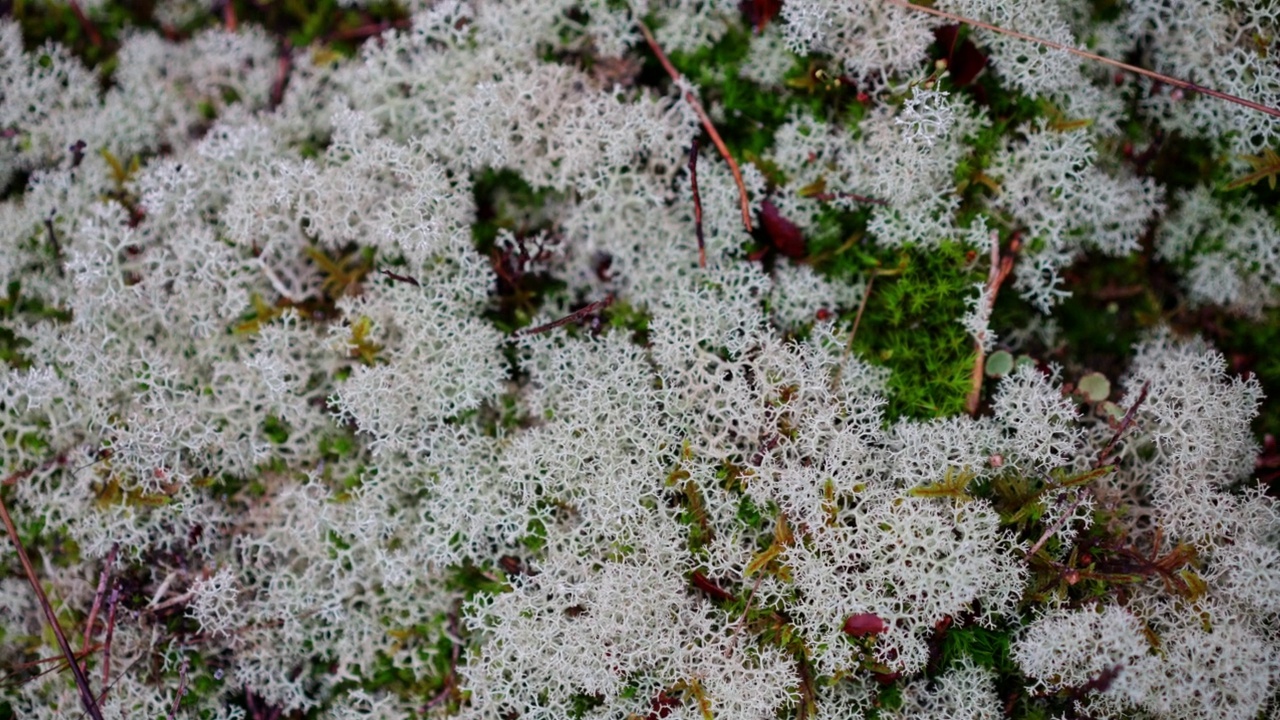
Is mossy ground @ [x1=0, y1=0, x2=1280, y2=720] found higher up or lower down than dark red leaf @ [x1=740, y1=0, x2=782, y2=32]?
lower down

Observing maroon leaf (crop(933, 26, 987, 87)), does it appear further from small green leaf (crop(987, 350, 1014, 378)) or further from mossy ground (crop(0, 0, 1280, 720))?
small green leaf (crop(987, 350, 1014, 378))

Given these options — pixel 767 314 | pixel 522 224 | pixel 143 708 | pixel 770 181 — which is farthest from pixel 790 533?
pixel 143 708

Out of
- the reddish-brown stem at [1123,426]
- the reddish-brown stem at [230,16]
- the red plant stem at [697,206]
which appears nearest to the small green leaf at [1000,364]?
the reddish-brown stem at [1123,426]

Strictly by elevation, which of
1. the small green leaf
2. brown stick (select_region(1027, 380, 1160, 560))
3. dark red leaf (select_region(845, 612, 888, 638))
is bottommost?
dark red leaf (select_region(845, 612, 888, 638))

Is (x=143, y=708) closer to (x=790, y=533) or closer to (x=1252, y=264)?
(x=790, y=533)

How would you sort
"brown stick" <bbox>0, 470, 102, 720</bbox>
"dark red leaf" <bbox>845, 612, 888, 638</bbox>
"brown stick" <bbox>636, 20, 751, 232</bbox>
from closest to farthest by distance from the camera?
"dark red leaf" <bbox>845, 612, 888, 638</bbox> < "brown stick" <bbox>0, 470, 102, 720</bbox> < "brown stick" <bbox>636, 20, 751, 232</bbox>

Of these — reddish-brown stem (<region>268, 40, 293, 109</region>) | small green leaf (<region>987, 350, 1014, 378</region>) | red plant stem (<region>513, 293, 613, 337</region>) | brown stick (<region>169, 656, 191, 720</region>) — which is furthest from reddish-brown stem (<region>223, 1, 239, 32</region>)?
small green leaf (<region>987, 350, 1014, 378</region>)

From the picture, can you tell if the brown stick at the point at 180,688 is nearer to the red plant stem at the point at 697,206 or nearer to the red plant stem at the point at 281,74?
the red plant stem at the point at 281,74
